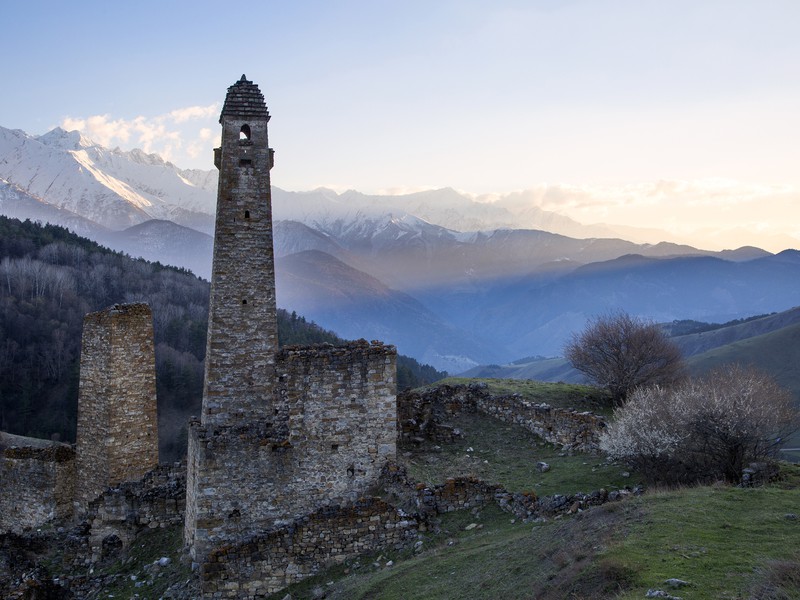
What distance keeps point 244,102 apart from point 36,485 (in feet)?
53.4

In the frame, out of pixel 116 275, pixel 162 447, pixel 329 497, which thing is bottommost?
pixel 162 447

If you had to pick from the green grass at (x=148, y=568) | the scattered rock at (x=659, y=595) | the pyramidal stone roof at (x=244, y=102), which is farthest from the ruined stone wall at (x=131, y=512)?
the scattered rock at (x=659, y=595)

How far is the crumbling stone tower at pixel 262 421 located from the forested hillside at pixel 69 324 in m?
47.0

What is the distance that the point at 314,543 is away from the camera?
654 inches

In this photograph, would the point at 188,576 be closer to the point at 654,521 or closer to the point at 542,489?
the point at 542,489

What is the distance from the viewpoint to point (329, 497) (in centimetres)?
1838

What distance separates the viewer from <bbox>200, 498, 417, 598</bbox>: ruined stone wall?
16297 mm

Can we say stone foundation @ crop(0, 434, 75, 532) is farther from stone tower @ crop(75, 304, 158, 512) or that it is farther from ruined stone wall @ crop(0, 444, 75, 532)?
stone tower @ crop(75, 304, 158, 512)

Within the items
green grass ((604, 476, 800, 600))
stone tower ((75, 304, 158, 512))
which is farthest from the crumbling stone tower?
green grass ((604, 476, 800, 600))

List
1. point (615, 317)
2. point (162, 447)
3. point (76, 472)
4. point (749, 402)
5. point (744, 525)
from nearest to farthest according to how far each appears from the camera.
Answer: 1. point (744, 525)
2. point (749, 402)
3. point (76, 472)
4. point (615, 317)
5. point (162, 447)

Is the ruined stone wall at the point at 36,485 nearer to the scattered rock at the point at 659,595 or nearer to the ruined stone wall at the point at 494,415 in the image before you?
the ruined stone wall at the point at 494,415

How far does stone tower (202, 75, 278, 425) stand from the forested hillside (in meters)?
46.8

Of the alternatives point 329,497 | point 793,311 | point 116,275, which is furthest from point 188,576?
point 793,311

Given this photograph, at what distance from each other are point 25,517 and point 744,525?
963 inches
